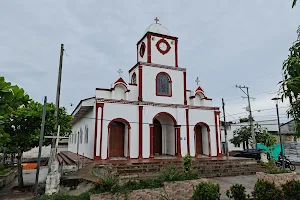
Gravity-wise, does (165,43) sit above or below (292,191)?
above

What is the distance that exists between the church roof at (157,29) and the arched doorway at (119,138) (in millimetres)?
7877

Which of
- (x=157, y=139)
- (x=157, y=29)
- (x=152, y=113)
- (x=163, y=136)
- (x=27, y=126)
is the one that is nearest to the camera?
(x=27, y=126)

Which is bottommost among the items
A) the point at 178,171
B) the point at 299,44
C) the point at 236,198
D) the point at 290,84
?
the point at 236,198

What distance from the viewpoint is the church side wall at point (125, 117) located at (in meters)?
13.9

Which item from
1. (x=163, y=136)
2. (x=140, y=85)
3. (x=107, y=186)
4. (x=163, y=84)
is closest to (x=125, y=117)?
(x=140, y=85)

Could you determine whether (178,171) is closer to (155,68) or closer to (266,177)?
(266,177)

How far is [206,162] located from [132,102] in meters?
6.19

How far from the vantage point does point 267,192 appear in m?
6.24

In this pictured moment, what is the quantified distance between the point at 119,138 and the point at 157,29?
30.3 ft

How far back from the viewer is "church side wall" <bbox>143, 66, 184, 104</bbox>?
15898 millimetres

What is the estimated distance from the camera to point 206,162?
43.4 feet

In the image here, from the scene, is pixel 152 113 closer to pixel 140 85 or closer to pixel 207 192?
pixel 140 85

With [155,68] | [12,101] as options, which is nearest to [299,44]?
[12,101]

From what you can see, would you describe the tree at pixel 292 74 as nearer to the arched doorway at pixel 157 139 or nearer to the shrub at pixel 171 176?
the shrub at pixel 171 176
